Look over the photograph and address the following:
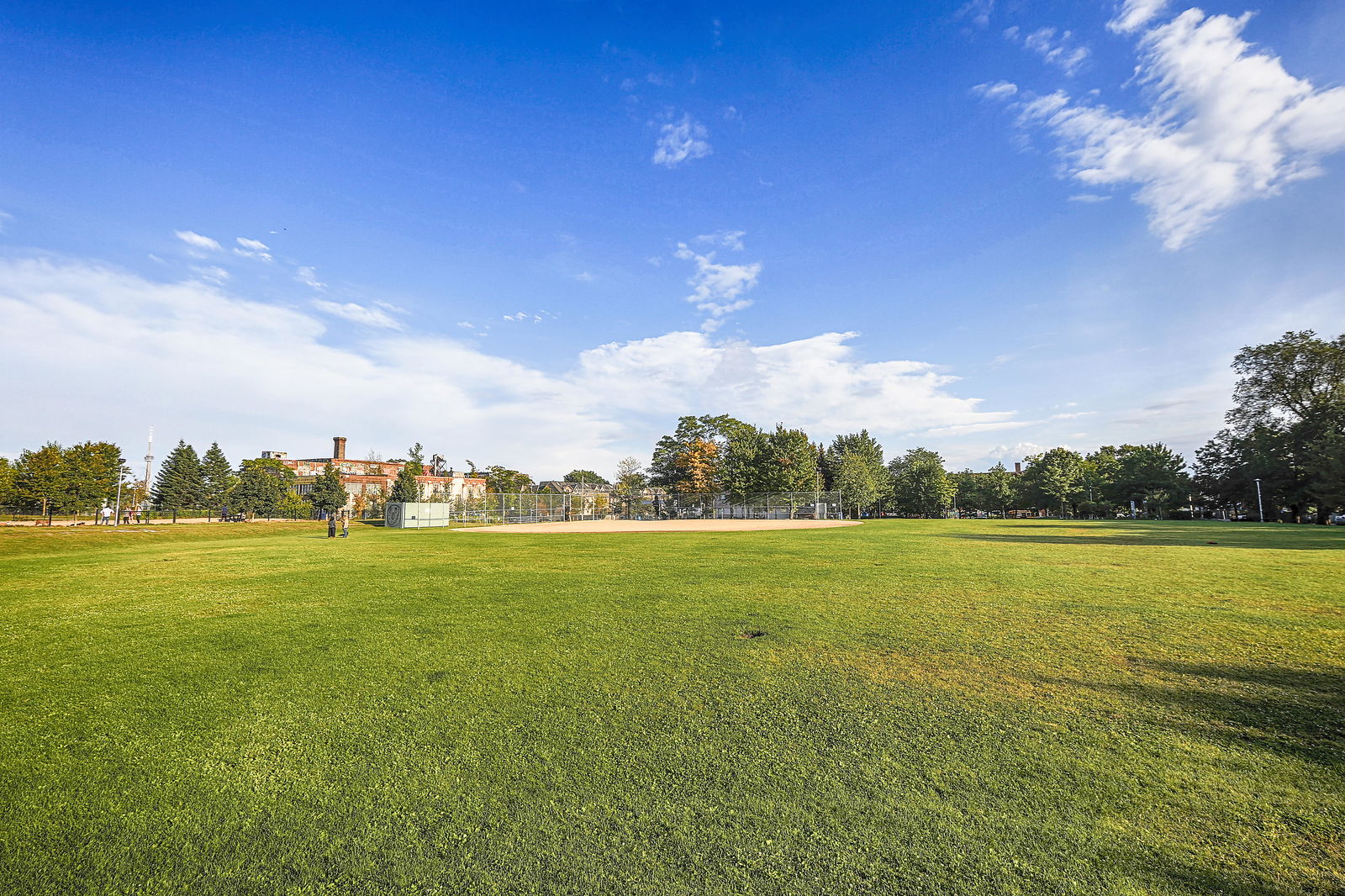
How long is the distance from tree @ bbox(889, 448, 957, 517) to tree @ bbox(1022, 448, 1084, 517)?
10.4 m

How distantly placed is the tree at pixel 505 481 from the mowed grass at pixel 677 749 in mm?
92396

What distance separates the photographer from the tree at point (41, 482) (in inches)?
1512

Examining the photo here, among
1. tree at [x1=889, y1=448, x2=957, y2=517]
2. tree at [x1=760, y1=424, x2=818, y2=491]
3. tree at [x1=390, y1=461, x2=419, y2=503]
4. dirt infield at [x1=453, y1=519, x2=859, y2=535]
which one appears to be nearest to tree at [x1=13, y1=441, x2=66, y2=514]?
tree at [x1=390, y1=461, x2=419, y2=503]

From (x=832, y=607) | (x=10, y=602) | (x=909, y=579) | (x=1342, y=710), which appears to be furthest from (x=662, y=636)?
(x=10, y=602)

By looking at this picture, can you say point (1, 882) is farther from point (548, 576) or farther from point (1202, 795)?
point (548, 576)

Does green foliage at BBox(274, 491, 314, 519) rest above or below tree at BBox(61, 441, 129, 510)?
below

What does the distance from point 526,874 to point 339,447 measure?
10816cm

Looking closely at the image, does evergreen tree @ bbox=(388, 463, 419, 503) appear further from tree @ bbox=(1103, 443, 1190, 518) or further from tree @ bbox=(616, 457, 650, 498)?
tree @ bbox=(1103, 443, 1190, 518)

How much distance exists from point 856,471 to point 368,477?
75228mm

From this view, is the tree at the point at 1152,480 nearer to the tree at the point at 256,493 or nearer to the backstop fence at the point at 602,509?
the backstop fence at the point at 602,509

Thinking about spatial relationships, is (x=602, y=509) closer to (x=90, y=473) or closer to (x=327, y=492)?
(x=327, y=492)

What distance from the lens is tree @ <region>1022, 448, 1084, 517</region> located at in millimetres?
68750

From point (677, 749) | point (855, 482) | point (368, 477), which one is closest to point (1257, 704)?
point (677, 749)

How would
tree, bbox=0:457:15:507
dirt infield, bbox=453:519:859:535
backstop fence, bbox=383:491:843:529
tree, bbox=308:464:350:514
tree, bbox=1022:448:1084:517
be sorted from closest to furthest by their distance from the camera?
dirt infield, bbox=453:519:859:535, tree, bbox=0:457:15:507, backstop fence, bbox=383:491:843:529, tree, bbox=308:464:350:514, tree, bbox=1022:448:1084:517
